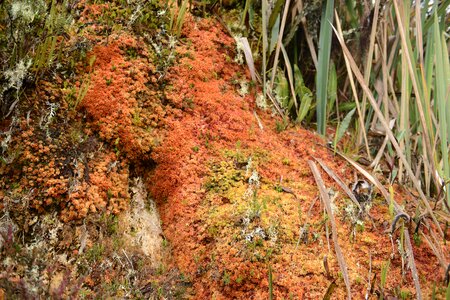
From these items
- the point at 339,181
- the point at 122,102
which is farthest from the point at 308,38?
the point at 122,102

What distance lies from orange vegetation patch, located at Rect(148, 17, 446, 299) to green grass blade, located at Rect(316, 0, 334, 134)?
136 millimetres

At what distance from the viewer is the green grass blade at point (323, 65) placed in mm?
2533

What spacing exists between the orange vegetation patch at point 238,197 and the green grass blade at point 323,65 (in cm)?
14

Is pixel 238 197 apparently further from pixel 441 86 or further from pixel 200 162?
pixel 441 86

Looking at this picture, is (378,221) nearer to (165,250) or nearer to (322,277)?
(322,277)

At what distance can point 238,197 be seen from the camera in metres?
2.00

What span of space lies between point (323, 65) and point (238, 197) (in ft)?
3.26

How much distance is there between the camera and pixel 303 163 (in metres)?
2.24

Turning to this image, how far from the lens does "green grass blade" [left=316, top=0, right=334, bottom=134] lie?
2533 mm

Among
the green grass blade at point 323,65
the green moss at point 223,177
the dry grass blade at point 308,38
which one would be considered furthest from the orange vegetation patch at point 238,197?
the dry grass blade at point 308,38

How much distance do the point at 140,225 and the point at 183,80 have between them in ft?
2.45

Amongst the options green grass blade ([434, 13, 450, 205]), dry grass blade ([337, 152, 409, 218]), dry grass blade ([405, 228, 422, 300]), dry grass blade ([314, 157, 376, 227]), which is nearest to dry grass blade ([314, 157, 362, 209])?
dry grass blade ([314, 157, 376, 227])

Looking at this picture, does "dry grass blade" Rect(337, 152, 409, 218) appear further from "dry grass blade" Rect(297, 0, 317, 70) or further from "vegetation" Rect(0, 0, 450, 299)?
"dry grass blade" Rect(297, 0, 317, 70)

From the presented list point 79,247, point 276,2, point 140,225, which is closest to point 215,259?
point 140,225
